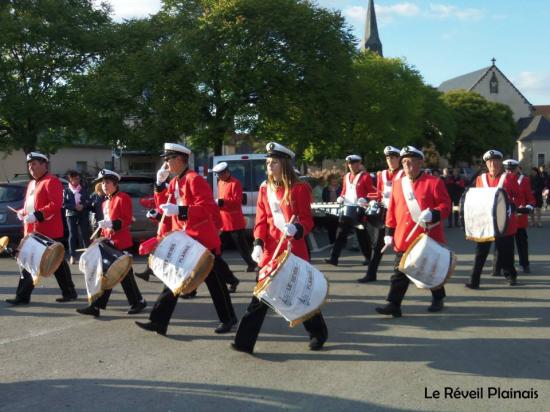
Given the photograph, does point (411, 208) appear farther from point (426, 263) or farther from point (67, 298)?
point (67, 298)

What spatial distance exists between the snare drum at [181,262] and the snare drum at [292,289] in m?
0.76

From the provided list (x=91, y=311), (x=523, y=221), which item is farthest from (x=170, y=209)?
(x=523, y=221)

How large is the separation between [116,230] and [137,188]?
19.7 ft

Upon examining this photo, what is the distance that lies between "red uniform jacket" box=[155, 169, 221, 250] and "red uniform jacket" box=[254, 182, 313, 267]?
653mm

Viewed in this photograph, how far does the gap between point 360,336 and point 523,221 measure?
4903 mm

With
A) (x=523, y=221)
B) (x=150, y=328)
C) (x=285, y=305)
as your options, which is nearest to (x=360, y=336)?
(x=285, y=305)

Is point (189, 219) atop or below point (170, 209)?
below

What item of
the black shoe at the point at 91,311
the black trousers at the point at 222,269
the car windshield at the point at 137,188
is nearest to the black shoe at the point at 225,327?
the black trousers at the point at 222,269

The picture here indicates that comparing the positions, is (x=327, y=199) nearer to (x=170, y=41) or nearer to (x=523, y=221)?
(x=523, y=221)

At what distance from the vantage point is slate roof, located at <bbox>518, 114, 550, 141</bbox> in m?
88.4

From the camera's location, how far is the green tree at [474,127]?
74.1 m

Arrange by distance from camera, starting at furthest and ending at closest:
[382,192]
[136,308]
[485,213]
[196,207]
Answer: [382,192] → [485,213] → [136,308] → [196,207]

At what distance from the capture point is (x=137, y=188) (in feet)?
43.8

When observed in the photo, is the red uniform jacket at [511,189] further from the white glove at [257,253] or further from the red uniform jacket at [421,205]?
the white glove at [257,253]
